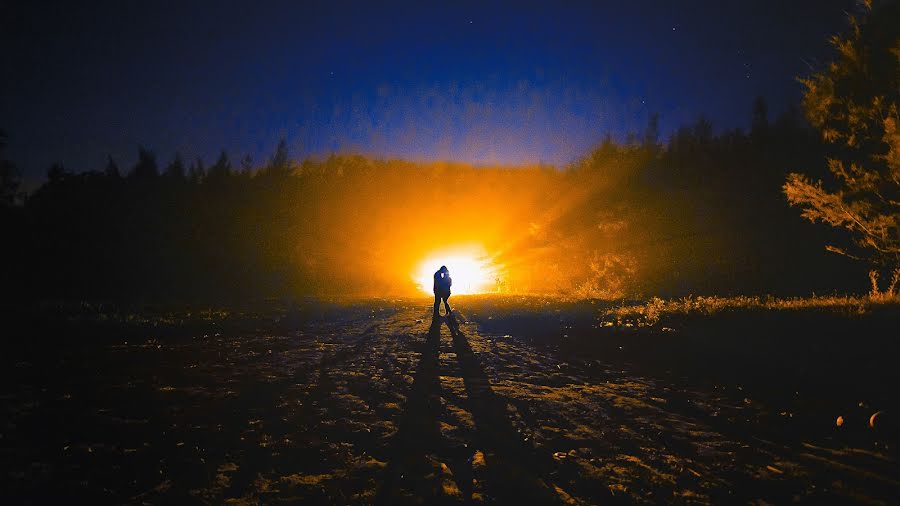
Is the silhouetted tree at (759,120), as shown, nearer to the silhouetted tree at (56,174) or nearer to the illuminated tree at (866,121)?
the illuminated tree at (866,121)

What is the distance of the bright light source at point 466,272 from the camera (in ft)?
149

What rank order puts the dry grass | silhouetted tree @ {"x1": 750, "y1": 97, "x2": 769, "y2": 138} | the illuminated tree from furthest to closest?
1. silhouetted tree @ {"x1": 750, "y1": 97, "x2": 769, "y2": 138}
2. the illuminated tree
3. the dry grass

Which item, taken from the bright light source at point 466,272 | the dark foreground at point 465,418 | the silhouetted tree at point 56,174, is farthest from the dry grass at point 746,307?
the silhouetted tree at point 56,174

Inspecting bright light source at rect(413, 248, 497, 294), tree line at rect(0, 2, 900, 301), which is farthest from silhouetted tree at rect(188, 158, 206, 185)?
bright light source at rect(413, 248, 497, 294)

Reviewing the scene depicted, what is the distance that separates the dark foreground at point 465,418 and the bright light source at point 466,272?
3140 centimetres

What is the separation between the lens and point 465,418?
237 inches

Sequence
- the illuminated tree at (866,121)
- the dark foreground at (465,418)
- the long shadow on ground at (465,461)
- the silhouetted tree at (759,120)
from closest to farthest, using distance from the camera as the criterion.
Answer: the long shadow on ground at (465,461) < the dark foreground at (465,418) < the illuminated tree at (866,121) < the silhouetted tree at (759,120)

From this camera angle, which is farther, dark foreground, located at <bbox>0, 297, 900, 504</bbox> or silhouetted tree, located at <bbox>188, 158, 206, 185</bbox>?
silhouetted tree, located at <bbox>188, 158, 206, 185</bbox>

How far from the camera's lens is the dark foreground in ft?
13.7

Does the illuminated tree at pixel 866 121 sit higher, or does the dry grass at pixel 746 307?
the illuminated tree at pixel 866 121

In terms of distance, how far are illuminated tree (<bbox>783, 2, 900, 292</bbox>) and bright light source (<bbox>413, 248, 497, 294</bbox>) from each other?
2872 centimetres

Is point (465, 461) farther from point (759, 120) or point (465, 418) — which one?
point (759, 120)

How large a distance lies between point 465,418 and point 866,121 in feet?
58.7

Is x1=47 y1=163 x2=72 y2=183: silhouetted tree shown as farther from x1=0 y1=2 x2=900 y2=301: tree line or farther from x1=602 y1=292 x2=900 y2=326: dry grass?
x1=602 y1=292 x2=900 y2=326: dry grass
